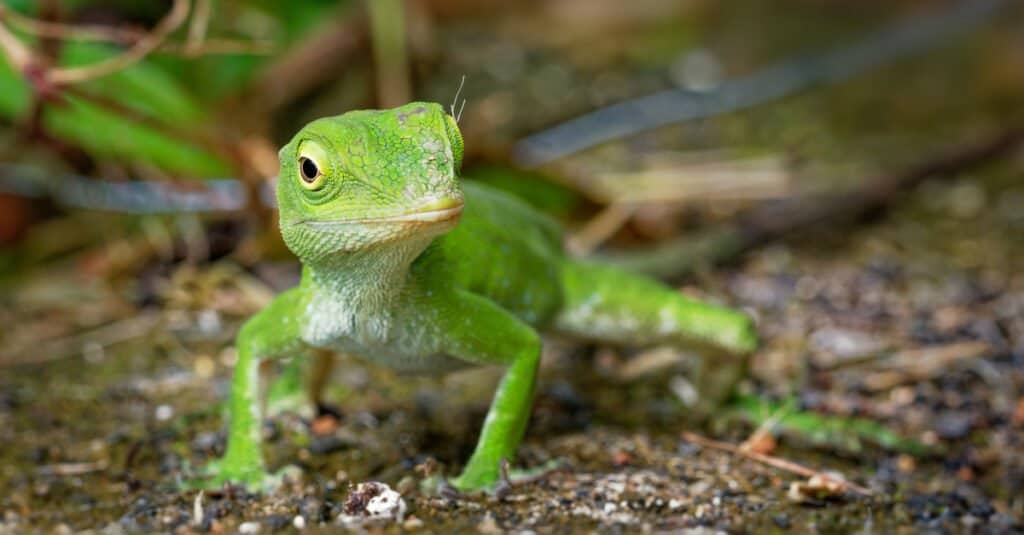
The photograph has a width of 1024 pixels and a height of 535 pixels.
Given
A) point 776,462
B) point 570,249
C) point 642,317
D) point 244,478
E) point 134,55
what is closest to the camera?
point 244,478

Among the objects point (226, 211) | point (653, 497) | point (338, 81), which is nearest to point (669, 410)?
point (653, 497)

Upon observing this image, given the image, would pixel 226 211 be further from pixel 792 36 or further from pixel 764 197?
pixel 792 36

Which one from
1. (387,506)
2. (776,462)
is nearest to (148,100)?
(387,506)

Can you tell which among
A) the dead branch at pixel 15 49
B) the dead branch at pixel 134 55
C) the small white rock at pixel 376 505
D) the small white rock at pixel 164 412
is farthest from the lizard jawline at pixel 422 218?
the dead branch at pixel 15 49

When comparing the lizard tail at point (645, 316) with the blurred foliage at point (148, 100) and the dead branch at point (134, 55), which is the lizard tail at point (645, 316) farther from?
the blurred foliage at point (148, 100)

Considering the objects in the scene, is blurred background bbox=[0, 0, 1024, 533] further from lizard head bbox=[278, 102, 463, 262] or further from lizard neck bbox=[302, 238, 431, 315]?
lizard head bbox=[278, 102, 463, 262]

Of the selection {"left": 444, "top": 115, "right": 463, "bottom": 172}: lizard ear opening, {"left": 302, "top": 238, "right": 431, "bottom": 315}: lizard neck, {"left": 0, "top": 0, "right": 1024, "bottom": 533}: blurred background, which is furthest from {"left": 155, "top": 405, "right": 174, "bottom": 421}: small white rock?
{"left": 444, "top": 115, "right": 463, "bottom": 172}: lizard ear opening

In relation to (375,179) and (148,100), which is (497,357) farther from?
(148,100)
